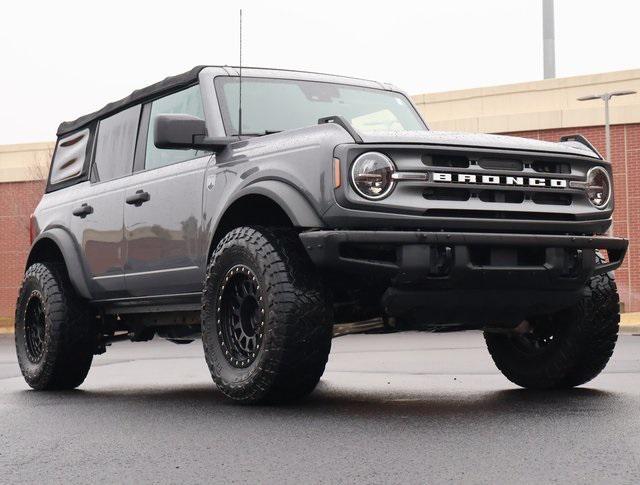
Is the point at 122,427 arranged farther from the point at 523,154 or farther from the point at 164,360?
the point at 164,360

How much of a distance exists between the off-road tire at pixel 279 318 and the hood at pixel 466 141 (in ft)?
2.60

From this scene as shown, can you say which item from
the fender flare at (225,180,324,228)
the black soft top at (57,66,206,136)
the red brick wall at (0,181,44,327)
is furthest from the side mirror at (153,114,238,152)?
the red brick wall at (0,181,44,327)

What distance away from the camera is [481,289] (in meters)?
6.28

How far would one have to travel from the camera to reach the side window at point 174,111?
7809 mm

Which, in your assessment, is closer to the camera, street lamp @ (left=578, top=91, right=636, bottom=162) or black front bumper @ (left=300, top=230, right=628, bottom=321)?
black front bumper @ (left=300, top=230, right=628, bottom=321)

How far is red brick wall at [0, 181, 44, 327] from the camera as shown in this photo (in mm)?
42500

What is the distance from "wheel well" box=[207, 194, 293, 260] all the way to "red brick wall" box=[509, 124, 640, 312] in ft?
87.0

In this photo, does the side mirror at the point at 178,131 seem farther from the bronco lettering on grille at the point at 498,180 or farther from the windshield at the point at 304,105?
the bronco lettering on grille at the point at 498,180

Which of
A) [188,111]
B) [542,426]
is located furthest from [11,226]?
[542,426]

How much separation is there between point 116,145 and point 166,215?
148cm

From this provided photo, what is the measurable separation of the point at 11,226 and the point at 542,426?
129 feet

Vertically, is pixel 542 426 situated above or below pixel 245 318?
below

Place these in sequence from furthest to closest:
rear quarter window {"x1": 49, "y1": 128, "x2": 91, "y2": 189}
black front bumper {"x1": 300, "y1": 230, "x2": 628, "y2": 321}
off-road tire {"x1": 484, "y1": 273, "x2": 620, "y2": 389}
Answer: rear quarter window {"x1": 49, "y1": 128, "x2": 91, "y2": 189}, off-road tire {"x1": 484, "y1": 273, "x2": 620, "y2": 389}, black front bumper {"x1": 300, "y1": 230, "x2": 628, "y2": 321}

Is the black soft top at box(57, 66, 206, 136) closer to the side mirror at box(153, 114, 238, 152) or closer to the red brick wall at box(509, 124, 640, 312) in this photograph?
the side mirror at box(153, 114, 238, 152)
